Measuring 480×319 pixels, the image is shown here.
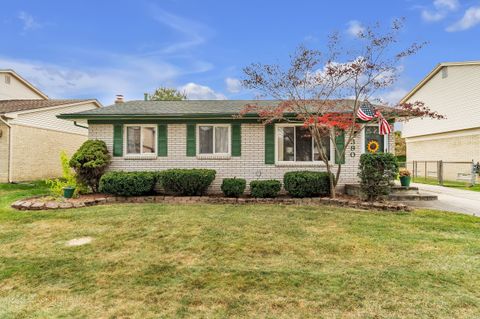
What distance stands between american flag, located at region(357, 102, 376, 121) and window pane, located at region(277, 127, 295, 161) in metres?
2.24

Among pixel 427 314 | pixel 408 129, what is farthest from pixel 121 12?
pixel 408 129

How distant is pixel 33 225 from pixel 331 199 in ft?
24.6

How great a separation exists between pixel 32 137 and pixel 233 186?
1171cm

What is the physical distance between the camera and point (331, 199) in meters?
8.41

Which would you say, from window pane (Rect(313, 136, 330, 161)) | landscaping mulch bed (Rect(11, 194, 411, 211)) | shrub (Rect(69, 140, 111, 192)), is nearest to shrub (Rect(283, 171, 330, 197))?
landscaping mulch bed (Rect(11, 194, 411, 211))

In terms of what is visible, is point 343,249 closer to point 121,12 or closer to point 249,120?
point 249,120

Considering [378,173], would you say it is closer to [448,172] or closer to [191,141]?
[191,141]

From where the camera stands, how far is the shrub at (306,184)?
8.76 metres

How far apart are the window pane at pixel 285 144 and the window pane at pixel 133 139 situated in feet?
16.4

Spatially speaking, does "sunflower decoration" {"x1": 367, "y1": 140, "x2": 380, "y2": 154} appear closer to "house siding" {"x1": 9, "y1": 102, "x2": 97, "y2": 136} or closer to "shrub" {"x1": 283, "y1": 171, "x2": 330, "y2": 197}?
"shrub" {"x1": 283, "y1": 171, "x2": 330, "y2": 197}

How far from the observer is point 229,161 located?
9.92m

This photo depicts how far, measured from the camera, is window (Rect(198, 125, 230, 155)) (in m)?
10.0

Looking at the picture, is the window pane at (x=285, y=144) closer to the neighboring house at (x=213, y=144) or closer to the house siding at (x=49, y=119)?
the neighboring house at (x=213, y=144)

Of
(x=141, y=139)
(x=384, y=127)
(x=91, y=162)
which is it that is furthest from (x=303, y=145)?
(x=91, y=162)
